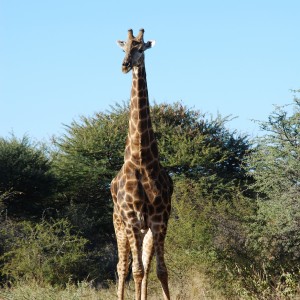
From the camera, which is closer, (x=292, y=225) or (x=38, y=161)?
(x=292, y=225)

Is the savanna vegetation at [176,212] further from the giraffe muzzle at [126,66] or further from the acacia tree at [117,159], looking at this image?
the giraffe muzzle at [126,66]

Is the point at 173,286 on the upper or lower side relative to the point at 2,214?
lower

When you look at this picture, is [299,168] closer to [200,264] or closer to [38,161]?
[200,264]

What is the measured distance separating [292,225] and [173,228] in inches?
132

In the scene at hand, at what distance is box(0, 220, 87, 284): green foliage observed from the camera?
18.6 m

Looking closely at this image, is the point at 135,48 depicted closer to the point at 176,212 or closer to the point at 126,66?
the point at 126,66

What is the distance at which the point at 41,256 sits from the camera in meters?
18.8

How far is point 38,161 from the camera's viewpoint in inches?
1003

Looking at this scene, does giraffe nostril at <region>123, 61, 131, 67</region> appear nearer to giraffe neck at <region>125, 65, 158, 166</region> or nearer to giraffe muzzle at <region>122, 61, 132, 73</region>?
giraffe muzzle at <region>122, 61, 132, 73</region>

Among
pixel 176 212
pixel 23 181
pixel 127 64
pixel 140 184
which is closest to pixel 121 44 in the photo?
pixel 127 64

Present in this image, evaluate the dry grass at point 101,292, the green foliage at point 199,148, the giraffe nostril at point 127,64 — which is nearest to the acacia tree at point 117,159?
the green foliage at point 199,148

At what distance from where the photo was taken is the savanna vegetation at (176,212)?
15281mm

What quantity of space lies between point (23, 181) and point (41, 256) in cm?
618

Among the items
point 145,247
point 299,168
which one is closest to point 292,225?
point 299,168
